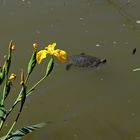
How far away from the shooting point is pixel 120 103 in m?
4.54

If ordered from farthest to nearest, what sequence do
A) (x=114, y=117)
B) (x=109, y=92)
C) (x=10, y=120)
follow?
(x=109, y=92) < (x=114, y=117) < (x=10, y=120)

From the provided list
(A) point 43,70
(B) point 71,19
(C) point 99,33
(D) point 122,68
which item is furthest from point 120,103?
(B) point 71,19

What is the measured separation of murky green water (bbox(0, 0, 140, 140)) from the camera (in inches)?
164

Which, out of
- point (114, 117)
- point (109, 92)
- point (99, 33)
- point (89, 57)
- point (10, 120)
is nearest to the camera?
point (10, 120)

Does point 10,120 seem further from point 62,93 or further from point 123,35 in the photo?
point 123,35

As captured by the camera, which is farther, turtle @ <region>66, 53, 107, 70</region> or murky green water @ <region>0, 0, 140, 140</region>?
turtle @ <region>66, 53, 107, 70</region>

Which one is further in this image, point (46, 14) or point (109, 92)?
point (46, 14)

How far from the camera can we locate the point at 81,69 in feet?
16.5

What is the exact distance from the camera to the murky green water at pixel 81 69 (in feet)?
13.7

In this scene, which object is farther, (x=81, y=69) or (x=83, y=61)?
(x=81, y=69)

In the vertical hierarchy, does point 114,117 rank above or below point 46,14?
below

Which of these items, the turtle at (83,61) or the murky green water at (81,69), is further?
the turtle at (83,61)

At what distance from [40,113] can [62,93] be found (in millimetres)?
395

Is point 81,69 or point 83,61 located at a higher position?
point 83,61
